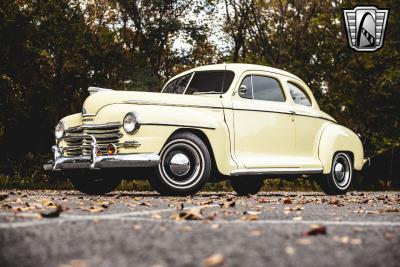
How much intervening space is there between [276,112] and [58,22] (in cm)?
1407

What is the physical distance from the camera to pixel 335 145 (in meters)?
9.81

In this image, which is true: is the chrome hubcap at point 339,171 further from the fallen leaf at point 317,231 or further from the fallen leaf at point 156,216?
the fallen leaf at point 317,231

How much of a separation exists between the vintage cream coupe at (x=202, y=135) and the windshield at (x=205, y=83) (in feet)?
0.05

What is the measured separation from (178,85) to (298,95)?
1.98 meters

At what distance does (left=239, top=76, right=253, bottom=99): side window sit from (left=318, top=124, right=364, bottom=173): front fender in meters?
1.63

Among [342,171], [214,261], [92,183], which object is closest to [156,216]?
[214,261]

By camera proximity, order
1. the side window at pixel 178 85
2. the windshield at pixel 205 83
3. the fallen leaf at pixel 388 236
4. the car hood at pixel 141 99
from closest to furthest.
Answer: the fallen leaf at pixel 388 236 → the car hood at pixel 141 99 → the windshield at pixel 205 83 → the side window at pixel 178 85

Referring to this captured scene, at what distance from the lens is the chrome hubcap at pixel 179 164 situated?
24.5 feet

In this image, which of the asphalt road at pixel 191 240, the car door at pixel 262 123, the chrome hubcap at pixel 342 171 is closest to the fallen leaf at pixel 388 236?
the asphalt road at pixel 191 240

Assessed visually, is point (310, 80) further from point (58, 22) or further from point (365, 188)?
point (58, 22)

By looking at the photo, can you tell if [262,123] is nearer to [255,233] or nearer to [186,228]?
[186,228]

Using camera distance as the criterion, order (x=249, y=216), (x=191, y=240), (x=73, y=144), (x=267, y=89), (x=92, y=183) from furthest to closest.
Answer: (x=267, y=89), (x=92, y=183), (x=73, y=144), (x=249, y=216), (x=191, y=240)

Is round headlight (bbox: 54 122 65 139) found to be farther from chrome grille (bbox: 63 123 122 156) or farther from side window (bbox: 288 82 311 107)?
side window (bbox: 288 82 311 107)

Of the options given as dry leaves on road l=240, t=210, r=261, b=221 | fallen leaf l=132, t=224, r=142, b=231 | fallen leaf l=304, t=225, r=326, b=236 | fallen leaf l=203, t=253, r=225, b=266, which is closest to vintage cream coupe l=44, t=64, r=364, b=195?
dry leaves on road l=240, t=210, r=261, b=221
